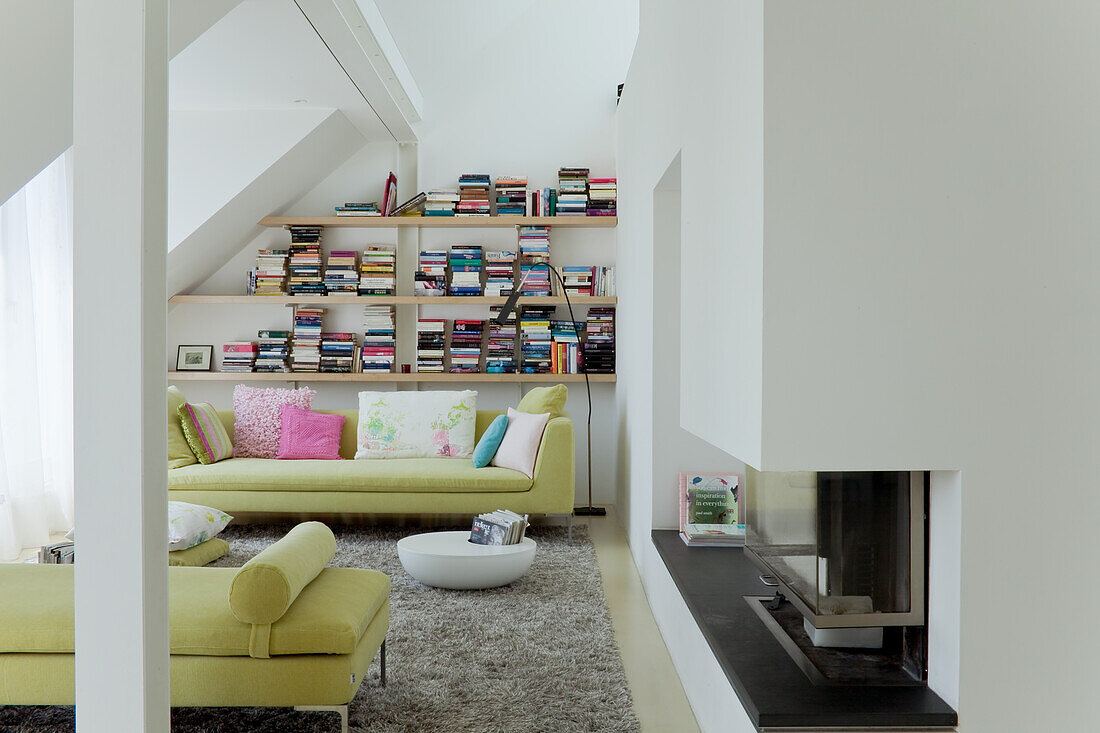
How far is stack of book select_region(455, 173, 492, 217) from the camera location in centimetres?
589

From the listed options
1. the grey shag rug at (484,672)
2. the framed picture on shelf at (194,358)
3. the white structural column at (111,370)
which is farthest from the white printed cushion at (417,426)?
the white structural column at (111,370)

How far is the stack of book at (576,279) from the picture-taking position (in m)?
5.86

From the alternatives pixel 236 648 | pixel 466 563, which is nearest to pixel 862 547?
pixel 236 648

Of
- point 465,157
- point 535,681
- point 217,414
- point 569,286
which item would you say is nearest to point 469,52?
point 465,157

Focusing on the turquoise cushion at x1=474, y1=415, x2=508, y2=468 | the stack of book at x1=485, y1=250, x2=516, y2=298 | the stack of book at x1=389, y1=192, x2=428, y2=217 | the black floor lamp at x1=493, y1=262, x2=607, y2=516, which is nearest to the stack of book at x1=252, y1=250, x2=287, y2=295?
the stack of book at x1=389, y1=192, x2=428, y2=217

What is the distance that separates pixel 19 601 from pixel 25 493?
2.82 m

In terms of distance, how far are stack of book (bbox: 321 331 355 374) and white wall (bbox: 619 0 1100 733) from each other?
4599 mm

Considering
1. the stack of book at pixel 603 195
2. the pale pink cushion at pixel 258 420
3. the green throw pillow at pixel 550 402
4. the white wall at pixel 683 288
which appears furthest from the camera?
the stack of book at pixel 603 195

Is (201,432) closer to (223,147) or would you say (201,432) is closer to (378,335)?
(378,335)

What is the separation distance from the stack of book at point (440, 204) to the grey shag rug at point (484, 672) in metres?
2.69

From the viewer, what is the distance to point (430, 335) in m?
5.88

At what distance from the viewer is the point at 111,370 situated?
63.4 inches

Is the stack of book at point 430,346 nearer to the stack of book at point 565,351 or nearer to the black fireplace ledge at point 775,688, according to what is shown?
the stack of book at point 565,351

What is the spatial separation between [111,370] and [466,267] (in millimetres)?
4388
